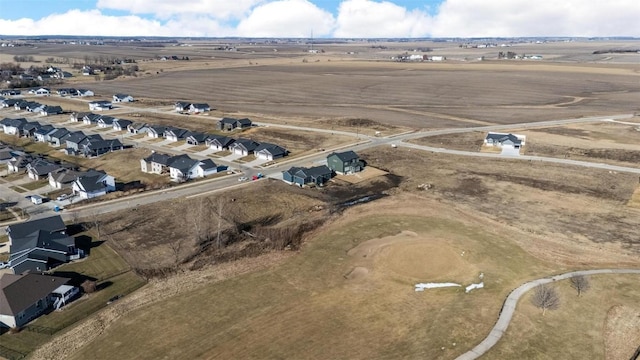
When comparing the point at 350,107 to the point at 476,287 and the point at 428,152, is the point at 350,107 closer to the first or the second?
the point at 428,152

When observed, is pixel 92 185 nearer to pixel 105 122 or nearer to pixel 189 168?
pixel 189 168

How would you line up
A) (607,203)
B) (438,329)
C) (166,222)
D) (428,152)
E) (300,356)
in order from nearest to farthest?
(300,356) < (438,329) < (166,222) < (607,203) < (428,152)

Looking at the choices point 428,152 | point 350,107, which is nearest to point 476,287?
point 428,152

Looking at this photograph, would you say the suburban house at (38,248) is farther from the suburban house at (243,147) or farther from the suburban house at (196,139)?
the suburban house at (196,139)

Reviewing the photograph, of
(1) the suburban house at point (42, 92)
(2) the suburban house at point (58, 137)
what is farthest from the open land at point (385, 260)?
(1) the suburban house at point (42, 92)

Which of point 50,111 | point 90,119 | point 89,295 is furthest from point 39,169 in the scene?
point 50,111

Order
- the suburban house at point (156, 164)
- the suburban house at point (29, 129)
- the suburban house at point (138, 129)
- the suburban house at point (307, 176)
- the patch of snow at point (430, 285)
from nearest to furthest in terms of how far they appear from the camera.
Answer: the patch of snow at point (430, 285), the suburban house at point (307, 176), the suburban house at point (156, 164), the suburban house at point (29, 129), the suburban house at point (138, 129)
